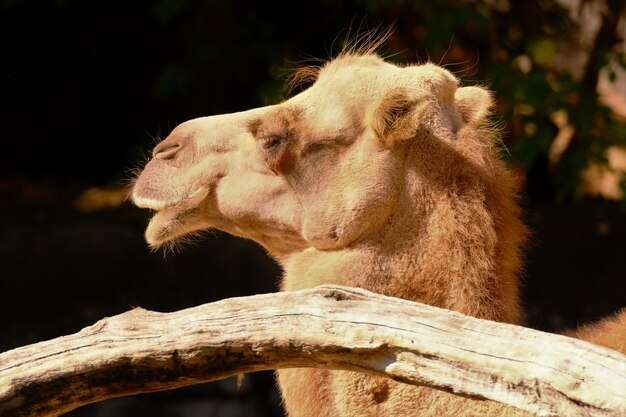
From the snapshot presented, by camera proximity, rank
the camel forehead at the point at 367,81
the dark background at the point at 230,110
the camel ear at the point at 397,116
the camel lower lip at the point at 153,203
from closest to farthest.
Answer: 1. the camel ear at the point at 397,116
2. the camel forehead at the point at 367,81
3. the camel lower lip at the point at 153,203
4. the dark background at the point at 230,110

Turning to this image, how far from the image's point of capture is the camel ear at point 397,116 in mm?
3490

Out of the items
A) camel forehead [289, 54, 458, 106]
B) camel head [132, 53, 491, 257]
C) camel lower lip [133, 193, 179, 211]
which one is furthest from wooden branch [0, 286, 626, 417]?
camel forehead [289, 54, 458, 106]

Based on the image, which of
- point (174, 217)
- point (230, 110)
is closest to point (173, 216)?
point (174, 217)

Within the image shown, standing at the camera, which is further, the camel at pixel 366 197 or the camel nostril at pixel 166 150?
the camel nostril at pixel 166 150

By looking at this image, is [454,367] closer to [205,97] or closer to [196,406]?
[196,406]

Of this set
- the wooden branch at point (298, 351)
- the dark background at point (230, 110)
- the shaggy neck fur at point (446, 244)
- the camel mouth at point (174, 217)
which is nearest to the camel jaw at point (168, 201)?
the camel mouth at point (174, 217)

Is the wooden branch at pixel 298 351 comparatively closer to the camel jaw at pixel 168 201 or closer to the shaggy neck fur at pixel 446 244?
the shaggy neck fur at pixel 446 244

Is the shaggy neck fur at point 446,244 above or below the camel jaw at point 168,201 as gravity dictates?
below

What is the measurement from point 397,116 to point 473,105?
1.34 ft

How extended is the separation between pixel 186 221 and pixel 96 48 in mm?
5893

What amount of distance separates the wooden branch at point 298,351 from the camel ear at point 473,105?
4.24ft

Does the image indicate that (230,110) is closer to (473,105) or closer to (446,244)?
(473,105)

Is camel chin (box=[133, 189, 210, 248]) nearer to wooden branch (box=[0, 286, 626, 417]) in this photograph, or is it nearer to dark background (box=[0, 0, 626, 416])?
wooden branch (box=[0, 286, 626, 417])

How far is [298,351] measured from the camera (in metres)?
2.61
